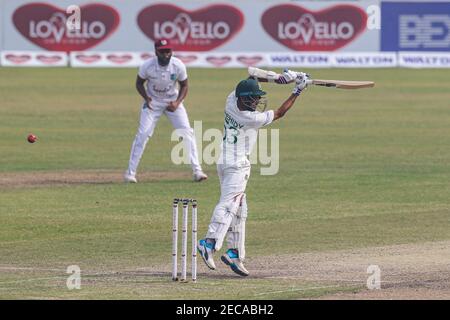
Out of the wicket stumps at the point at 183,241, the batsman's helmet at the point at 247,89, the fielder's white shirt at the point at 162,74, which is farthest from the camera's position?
the fielder's white shirt at the point at 162,74

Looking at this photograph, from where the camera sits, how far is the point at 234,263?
13.1 meters

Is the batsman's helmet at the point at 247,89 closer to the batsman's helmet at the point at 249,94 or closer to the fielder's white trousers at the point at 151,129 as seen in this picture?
the batsman's helmet at the point at 249,94

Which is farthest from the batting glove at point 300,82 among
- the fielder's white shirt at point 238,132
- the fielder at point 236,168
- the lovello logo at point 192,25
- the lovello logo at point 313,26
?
the lovello logo at point 313,26

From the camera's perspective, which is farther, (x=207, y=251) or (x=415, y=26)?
(x=415, y=26)

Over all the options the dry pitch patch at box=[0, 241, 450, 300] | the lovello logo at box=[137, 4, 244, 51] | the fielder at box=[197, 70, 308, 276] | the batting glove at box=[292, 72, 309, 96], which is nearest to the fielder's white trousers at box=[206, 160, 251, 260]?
the fielder at box=[197, 70, 308, 276]

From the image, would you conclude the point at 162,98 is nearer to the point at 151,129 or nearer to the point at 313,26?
Answer: the point at 151,129

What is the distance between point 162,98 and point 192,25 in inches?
1053

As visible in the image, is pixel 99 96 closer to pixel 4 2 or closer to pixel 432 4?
pixel 4 2

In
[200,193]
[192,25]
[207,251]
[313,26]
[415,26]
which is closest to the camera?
[207,251]

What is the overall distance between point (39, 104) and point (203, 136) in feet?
29.5

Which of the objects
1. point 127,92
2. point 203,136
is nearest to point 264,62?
point 127,92

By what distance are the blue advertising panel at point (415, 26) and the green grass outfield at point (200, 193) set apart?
942 centimetres

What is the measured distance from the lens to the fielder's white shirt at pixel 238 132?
1324 centimetres

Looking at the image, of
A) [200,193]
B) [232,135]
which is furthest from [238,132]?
[200,193]
